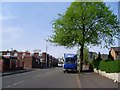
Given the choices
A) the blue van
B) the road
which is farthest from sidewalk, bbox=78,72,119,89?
the blue van

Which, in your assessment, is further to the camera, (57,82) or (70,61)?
(70,61)

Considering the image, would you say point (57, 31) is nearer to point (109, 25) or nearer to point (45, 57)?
point (109, 25)

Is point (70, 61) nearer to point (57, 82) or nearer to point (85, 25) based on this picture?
point (85, 25)

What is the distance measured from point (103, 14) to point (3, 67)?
1998 centimetres

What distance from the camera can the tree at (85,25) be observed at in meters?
59.5

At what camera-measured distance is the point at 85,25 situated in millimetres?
60344

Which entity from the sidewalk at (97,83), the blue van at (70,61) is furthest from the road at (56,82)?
the blue van at (70,61)

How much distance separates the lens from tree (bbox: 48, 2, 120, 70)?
195ft

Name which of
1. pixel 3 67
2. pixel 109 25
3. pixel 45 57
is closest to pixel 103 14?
pixel 109 25

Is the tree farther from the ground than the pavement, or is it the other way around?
the tree

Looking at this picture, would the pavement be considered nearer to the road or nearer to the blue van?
the road

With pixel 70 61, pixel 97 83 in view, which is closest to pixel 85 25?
pixel 70 61

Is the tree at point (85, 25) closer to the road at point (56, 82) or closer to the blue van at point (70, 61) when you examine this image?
the blue van at point (70, 61)

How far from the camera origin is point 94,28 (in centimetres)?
6081
